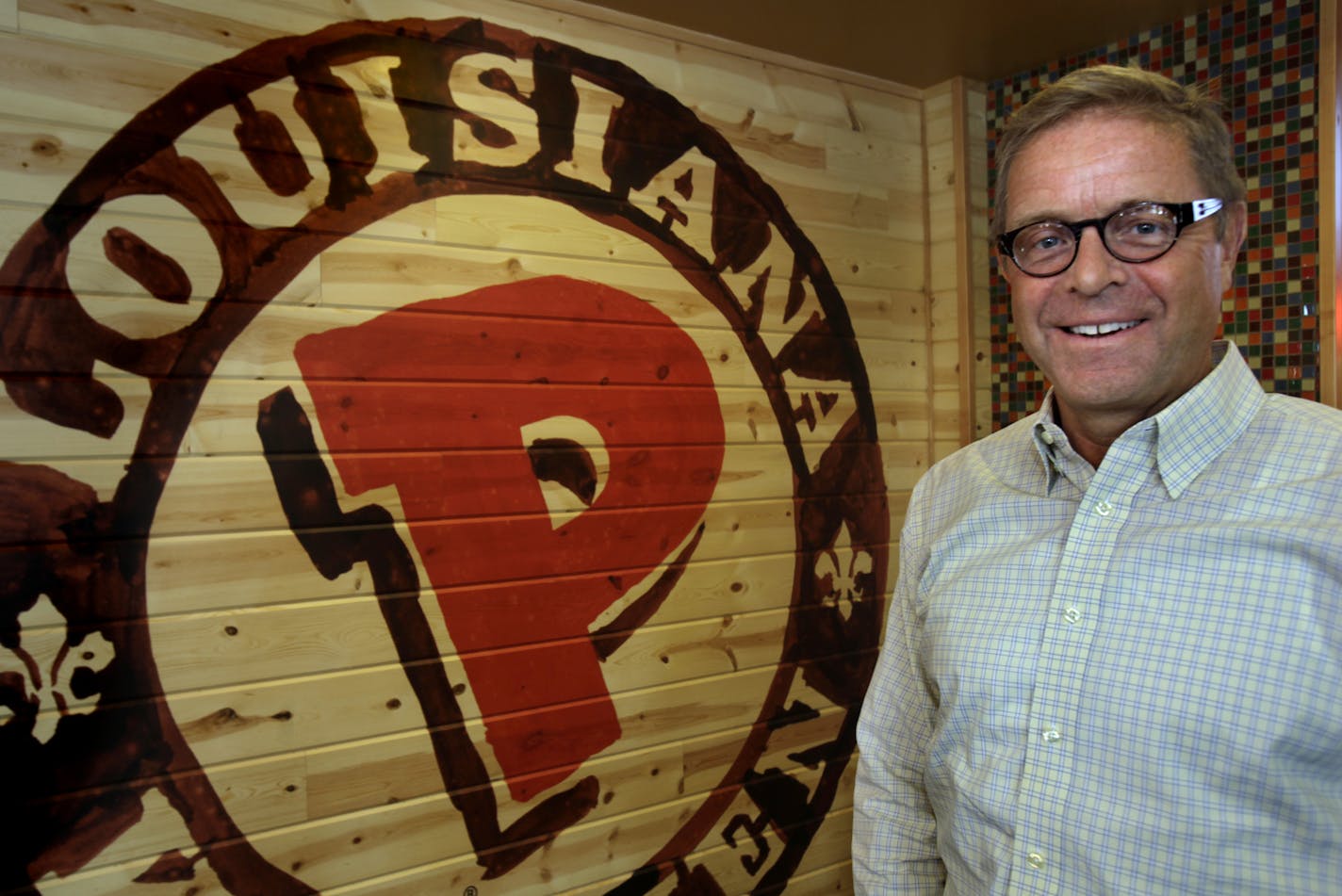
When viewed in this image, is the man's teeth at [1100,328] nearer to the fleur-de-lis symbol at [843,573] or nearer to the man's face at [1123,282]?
the man's face at [1123,282]

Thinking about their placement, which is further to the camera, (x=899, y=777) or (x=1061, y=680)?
(x=899, y=777)

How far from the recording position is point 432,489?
236cm

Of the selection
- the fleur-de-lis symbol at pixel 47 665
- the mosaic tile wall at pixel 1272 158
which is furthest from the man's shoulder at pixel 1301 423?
the fleur-de-lis symbol at pixel 47 665

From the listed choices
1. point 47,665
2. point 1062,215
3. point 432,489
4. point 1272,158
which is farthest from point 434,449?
point 1272,158

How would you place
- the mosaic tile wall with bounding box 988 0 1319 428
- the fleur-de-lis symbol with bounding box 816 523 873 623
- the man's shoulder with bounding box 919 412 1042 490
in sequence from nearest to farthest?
the man's shoulder with bounding box 919 412 1042 490 < the mosaic tile wall with bounding box 988 0 1319 428 < the fleur-de-lis symbol with bounding box 816 523 873 623

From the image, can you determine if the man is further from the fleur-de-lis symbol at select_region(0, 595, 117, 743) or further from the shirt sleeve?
the fleur-de-lis symbol at select_region(0, 595, 117, 743)

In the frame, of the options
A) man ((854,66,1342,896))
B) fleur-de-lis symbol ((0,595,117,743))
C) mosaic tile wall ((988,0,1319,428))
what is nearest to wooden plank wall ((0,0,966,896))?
fleur-de-lis symbol ((0,595,117,743))

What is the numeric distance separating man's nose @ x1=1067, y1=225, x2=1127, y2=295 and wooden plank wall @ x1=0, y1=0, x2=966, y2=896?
1.58m

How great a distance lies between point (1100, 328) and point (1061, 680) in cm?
44

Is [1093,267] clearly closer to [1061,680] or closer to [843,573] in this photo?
[1061,680]

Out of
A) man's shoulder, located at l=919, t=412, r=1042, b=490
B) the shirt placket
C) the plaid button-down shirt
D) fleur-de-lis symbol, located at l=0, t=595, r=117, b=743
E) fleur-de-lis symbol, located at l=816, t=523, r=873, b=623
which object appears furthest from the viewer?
fleur-de-lis symbol, located at l=816, t=523, r=873, b=623

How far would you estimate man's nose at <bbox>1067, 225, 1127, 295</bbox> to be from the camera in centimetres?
119

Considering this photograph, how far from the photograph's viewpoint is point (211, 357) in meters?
2.11

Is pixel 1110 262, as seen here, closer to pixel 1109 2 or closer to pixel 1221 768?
pixel 1221 768
